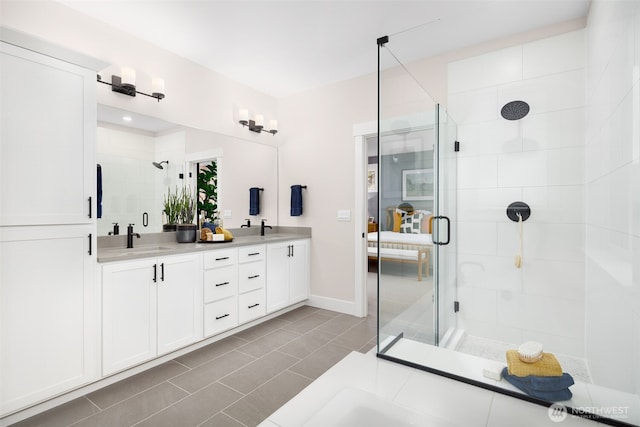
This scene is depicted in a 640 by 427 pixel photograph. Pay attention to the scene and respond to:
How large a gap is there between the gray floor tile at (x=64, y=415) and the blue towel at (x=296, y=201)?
2584 millimetres

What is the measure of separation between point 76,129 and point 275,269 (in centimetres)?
212

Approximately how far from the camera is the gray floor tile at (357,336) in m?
2.77

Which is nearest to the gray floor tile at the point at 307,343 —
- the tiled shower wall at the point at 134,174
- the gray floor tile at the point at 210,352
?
the gray floor tile at the point at 210,352

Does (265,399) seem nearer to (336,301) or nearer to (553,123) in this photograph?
→ (336,301)

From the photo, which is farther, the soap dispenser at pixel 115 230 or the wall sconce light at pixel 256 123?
the wall sconce light at pixel 256 123

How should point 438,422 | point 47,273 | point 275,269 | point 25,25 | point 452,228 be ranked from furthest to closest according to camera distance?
point 275,269, point 452,228, point 25,25, point 47,273, point 438,422

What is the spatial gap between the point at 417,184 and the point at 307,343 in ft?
5.59

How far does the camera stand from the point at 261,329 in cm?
312

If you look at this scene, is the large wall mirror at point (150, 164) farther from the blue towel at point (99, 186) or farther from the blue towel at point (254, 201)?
the blue towel at point (254, 201)

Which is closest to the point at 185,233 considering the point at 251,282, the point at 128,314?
the point at 251,282

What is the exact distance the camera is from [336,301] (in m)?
3.69

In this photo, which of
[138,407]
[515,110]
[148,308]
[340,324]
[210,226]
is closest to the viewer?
[138,407]

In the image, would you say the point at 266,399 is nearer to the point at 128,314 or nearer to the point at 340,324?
the point at 128,314

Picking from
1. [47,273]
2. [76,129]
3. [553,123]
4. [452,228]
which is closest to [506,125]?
[553,123]
